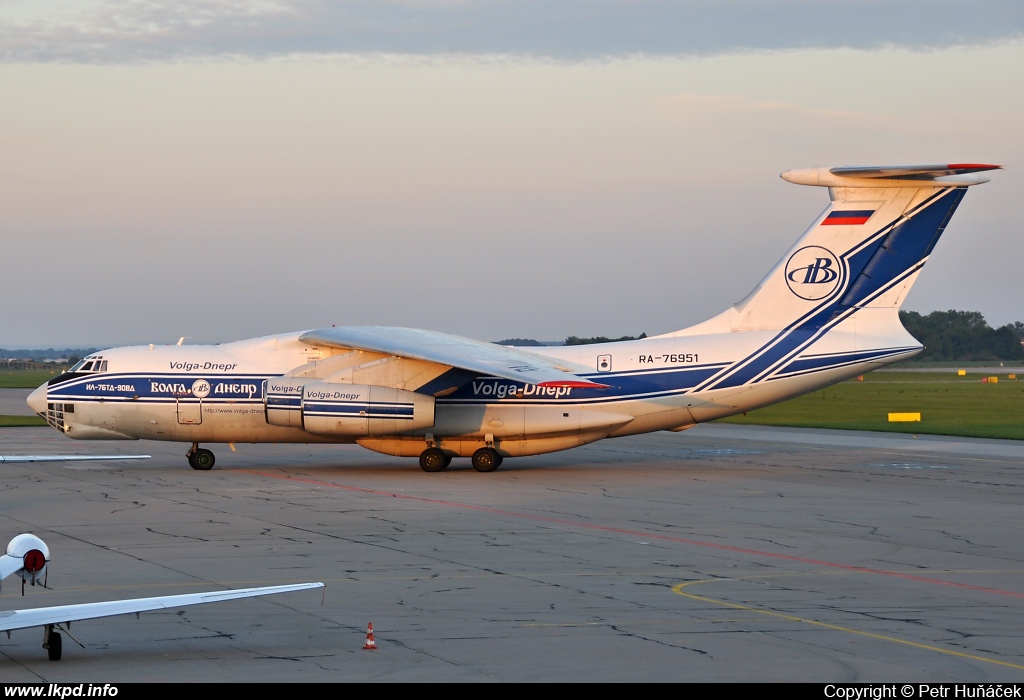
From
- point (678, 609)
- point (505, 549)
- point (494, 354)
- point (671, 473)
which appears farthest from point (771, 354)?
point (678, 609)

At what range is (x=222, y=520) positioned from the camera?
60.3 feet

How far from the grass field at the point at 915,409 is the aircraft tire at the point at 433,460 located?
1923cm

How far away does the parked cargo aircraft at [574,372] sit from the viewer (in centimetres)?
2561

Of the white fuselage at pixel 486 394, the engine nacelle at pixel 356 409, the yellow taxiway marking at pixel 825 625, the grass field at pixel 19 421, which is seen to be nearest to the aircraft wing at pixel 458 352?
the white fuselage at pixel 486 394

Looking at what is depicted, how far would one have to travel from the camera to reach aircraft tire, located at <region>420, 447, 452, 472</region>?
26.8 metres

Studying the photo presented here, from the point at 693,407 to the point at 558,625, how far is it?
15.6 metres

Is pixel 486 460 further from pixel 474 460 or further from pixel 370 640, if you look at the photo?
pixel 370 640

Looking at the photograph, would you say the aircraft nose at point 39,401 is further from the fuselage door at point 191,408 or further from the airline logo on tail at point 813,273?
the airline logo on tail at point 813,273

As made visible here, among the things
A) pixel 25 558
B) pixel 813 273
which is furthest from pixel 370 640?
pixel 813 273

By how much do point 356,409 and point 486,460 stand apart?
3323 mm

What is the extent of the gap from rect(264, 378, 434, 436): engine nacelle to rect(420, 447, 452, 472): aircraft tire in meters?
1.19

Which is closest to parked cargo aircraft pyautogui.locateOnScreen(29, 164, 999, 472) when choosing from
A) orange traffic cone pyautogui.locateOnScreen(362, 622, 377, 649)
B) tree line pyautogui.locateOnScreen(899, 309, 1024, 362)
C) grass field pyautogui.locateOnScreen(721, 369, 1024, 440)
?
grass field pyautogui.locateOnScreen(721, 369, 1024, 440)

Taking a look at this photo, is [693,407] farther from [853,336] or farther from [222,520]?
[222,520]
